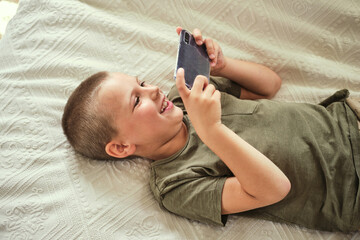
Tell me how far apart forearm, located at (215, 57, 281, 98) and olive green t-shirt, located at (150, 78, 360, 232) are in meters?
0.17

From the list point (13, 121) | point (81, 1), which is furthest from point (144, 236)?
point (81, 1)

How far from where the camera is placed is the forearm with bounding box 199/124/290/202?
811 millimetres

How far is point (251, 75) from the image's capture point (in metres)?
1.13

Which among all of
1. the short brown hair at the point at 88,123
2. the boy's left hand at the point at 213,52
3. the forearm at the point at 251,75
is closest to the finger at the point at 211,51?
the boy's left hand at the point at 213,52

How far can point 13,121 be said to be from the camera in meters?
1.06

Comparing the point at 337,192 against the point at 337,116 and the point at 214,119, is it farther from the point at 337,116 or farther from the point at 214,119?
the point at 214,119

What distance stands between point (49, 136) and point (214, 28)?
71 cm

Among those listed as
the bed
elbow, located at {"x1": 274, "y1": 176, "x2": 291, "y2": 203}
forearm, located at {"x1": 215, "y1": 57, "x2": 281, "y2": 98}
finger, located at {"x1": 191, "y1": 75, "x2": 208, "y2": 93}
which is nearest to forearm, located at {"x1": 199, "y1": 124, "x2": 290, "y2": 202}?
elbow, located at {"x1": 274, "y1": 176, "x2": 291, "y2": 203}

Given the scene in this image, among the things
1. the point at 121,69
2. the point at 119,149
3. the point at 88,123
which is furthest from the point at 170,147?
the point at 121,69

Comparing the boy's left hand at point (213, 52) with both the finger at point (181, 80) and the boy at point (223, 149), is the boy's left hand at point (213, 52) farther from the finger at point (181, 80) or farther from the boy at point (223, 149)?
the finger at point (181, 80)

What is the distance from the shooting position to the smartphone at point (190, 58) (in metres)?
0.83

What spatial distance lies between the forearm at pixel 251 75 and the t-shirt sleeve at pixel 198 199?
399 mm

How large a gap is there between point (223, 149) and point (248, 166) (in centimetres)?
8

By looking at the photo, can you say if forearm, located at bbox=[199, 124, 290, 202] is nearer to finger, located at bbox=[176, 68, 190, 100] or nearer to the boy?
the boy
